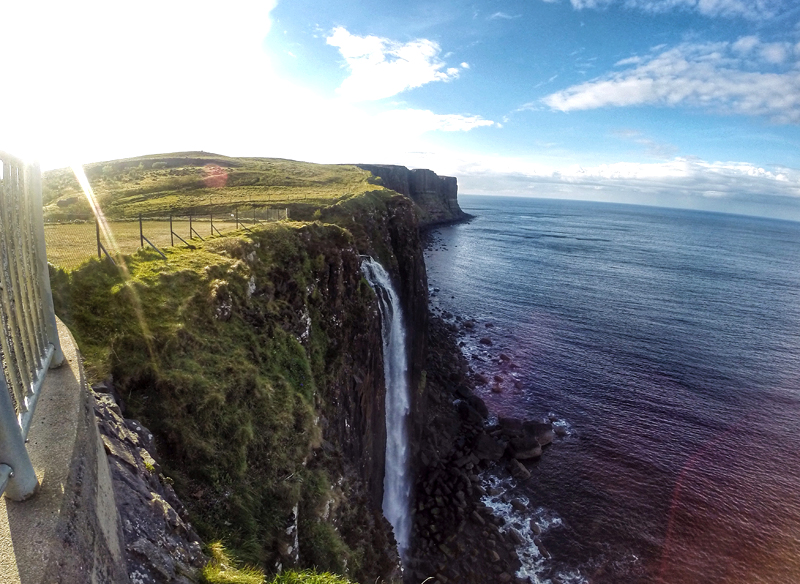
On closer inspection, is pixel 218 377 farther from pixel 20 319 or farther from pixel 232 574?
pixel 20 319

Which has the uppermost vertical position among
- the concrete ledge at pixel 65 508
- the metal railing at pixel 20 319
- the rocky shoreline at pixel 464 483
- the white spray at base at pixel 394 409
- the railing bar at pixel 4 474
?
the metal railing at pixel 20 319

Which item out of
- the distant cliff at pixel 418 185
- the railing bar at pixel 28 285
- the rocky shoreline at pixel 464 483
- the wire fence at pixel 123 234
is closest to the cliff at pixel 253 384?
the wire fence at pixel 123 234

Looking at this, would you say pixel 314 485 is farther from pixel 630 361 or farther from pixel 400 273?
pixel 630 361

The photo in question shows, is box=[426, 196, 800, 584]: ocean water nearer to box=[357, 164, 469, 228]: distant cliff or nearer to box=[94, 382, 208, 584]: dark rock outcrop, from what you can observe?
box=[94, 382, 208, 584]: dark rock outcrop

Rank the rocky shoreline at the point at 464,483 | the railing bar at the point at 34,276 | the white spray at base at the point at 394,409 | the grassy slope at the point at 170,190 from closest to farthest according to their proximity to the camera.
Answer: the railing bar at the point at 34,276
the rocky shoreline at the point at 464,483
the white spray at base at the point at 394,409
the grassy slope at the point at 170,190

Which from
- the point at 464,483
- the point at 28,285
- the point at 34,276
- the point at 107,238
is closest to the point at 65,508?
the point at 28,285

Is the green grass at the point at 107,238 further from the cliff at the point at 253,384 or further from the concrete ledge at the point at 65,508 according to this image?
the concrete ledge at the point at 65,508

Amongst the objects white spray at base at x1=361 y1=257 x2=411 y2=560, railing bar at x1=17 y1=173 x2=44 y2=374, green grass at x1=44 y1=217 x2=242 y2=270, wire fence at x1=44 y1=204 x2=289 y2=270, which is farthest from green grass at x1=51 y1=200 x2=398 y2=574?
white spray at base at x1=361 y1=257 x2=411 y2=560
